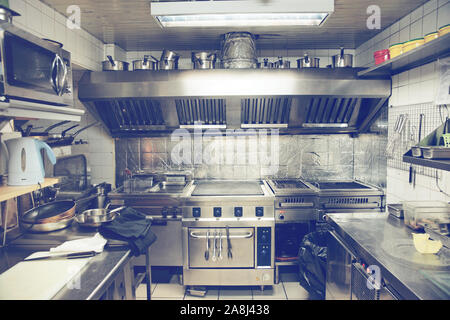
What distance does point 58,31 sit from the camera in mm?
2316

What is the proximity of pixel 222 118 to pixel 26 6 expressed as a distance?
1.92 metres

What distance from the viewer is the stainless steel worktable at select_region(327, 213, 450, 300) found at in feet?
4.25

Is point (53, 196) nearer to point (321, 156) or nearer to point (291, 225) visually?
point (291, 225)

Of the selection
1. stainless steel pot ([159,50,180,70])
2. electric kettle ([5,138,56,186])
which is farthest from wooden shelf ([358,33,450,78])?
electric kettle ([5,138,56,186])

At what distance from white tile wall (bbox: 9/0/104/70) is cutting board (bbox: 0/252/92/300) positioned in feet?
4.65

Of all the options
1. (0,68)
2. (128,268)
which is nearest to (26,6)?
(0,68)

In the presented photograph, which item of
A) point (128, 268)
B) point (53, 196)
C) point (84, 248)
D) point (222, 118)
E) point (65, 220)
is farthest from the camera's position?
point (222, 118)

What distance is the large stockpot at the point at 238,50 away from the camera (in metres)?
2.76

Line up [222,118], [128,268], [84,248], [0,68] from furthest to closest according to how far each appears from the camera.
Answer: [222,118] → [128,268] → [84,248] → [0,68]

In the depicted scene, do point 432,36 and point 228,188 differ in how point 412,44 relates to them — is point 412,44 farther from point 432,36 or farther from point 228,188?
point 228,188

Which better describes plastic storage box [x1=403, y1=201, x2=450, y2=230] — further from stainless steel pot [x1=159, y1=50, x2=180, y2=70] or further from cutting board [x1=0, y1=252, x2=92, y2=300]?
stainless steel pot [x1=159, y1=50, x2=180, y2=70]

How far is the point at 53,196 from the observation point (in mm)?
2500

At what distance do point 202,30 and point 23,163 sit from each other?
180cm

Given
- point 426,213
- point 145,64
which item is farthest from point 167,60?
point 426,213
